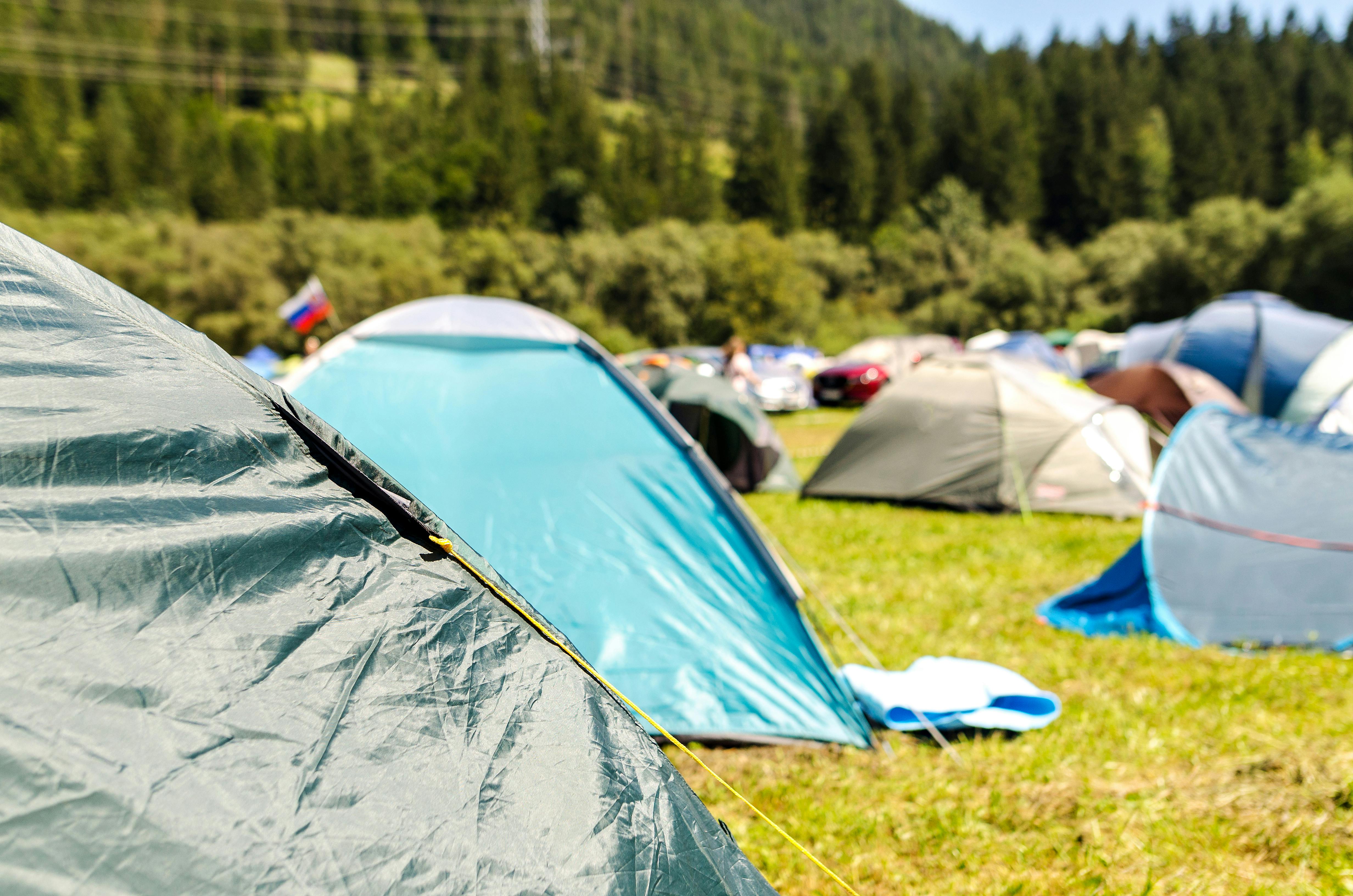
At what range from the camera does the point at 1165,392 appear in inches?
407

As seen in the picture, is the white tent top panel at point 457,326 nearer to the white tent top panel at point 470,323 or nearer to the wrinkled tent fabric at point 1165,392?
the white tent top panel at point 470,323

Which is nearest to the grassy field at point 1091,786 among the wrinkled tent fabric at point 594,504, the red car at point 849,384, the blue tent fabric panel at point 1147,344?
the wrinkled tent fabric at point 594,504

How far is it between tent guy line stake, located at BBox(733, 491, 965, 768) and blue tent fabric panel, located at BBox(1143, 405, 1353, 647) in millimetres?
1584

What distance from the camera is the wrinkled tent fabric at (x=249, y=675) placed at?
131cm

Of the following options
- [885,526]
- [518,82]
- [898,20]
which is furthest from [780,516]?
[898,20]

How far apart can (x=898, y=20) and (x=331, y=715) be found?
159m

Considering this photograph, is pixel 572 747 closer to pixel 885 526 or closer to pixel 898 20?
pixel 885 526

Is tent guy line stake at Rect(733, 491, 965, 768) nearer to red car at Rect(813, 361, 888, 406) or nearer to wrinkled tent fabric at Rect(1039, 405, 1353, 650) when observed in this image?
wrinkled tent fabric at Rect(1039, 405, 1353, 650)

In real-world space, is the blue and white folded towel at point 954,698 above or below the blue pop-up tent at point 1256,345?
above

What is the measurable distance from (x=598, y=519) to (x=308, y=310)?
955 centimetres

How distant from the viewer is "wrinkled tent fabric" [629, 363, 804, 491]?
29.1ft

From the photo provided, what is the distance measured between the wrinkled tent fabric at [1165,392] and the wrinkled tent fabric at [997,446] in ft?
9.74

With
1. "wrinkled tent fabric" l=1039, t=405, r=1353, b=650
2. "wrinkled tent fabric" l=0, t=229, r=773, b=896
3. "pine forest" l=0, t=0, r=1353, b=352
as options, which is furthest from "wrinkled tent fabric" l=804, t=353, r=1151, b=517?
"pine forest" l=0, t=0, r=1353, b=352

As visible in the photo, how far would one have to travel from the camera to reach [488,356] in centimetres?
438
